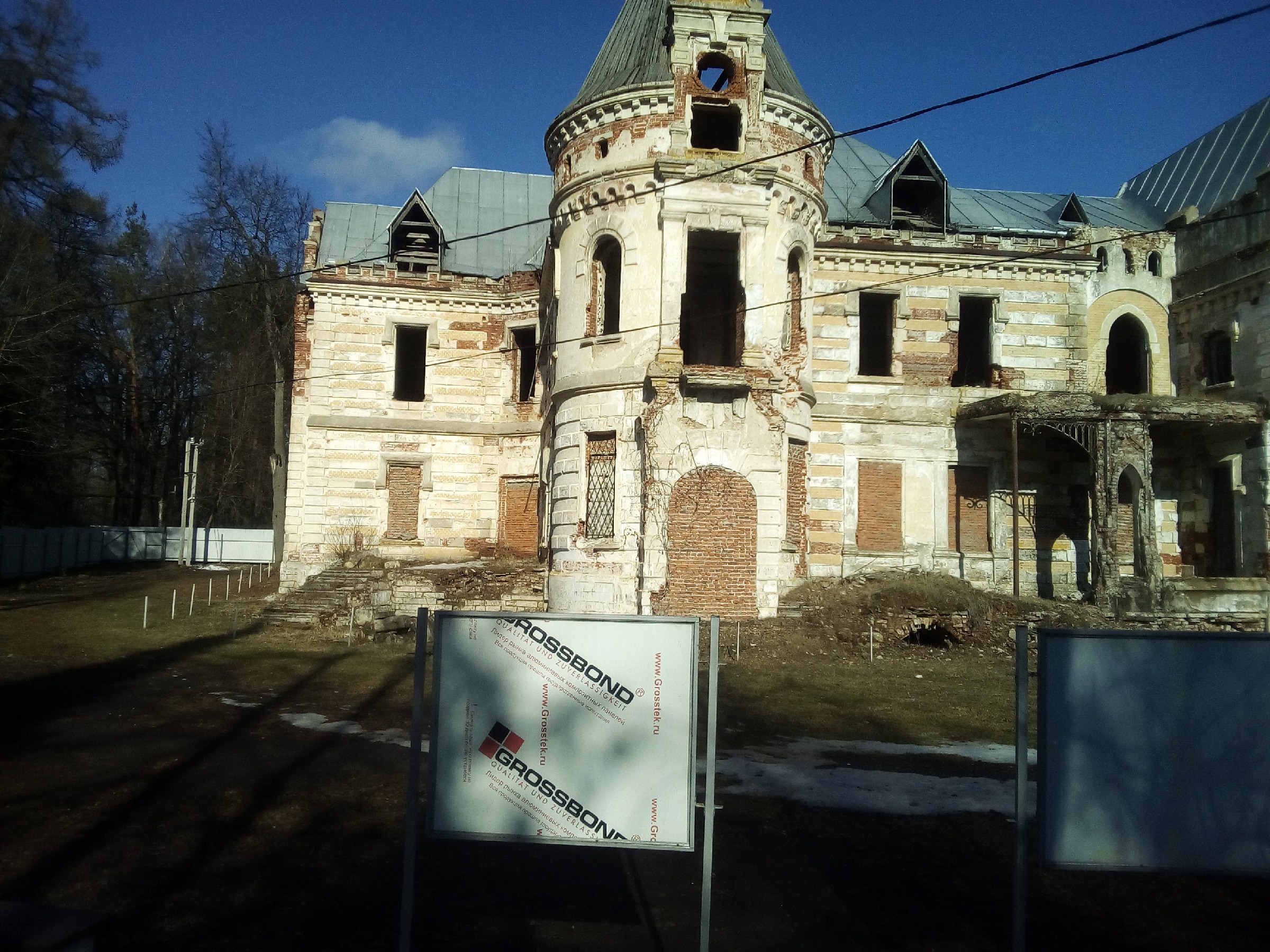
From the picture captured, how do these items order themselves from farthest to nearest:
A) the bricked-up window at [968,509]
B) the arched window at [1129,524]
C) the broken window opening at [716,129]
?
A: the bricked-up window at [968,509] < the arched window at [1129,524] < the broken window opening at [716,129]

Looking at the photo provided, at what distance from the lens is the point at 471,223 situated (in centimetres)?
2847

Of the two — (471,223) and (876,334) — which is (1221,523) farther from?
(471,223)

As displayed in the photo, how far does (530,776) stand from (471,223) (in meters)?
25.7

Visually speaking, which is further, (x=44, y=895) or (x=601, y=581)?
(x=601, y=581)

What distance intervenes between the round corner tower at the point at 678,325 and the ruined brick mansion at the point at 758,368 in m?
0.07

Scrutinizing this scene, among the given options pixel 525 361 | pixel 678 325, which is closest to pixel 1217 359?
pixel 678 325

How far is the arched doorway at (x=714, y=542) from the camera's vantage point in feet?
58.5

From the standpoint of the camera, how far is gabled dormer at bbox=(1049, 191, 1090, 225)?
2602 centimetres

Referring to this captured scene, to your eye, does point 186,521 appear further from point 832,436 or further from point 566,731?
point 566,731

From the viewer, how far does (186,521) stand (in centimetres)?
4384

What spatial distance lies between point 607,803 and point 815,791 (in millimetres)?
4111

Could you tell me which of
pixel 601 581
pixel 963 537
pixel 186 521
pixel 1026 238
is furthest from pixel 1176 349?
pixel 186 521

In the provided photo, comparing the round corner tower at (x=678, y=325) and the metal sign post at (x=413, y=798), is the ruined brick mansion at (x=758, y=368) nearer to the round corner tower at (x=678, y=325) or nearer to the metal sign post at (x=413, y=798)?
the round corner tower at (x=678, y=325)

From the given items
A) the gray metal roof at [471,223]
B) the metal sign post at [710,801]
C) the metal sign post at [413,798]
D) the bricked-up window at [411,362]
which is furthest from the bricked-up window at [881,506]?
the metal sign post at [413,798]
